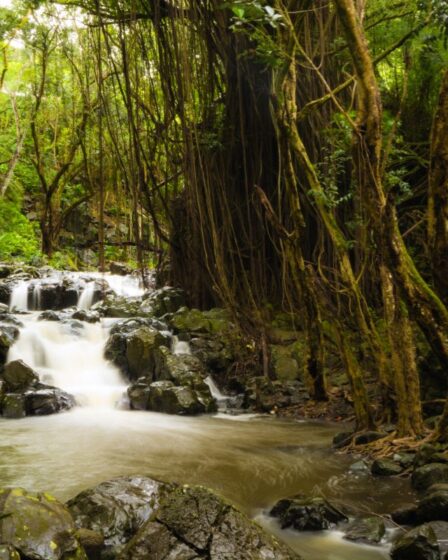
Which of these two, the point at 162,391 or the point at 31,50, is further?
the point at 31,50

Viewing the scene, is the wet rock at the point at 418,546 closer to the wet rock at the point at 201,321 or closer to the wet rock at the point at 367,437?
the wet rock at the point at 367,437

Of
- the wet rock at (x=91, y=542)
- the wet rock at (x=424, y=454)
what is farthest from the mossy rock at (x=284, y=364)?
the wet rock at (x=91, y=542)

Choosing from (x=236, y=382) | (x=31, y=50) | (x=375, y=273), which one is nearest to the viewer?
(x=375, y=273)

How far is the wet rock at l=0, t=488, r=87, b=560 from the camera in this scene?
83.9 inches

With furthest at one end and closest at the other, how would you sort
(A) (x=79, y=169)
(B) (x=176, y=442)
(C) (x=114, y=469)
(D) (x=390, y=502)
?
(A) (x=79, y=169), (B) (x=176, y=442), (C) (x=114, y=469), (D) (x=390, y=502)

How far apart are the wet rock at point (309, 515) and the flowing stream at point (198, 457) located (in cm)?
5

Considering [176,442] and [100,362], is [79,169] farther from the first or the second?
[176,442]

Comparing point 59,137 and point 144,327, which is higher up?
point 59,137

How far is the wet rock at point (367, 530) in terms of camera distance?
2801mm

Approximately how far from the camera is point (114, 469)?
13.6 feet

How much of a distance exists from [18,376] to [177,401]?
6.32ft

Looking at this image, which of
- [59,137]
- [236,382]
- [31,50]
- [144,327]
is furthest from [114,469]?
[59,137]

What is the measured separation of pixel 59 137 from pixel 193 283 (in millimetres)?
9747

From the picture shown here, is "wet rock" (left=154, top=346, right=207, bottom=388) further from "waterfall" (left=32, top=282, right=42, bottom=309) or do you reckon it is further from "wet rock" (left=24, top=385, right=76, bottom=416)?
"waterfall" (left=32, top=282, right=42, bottom=309)
